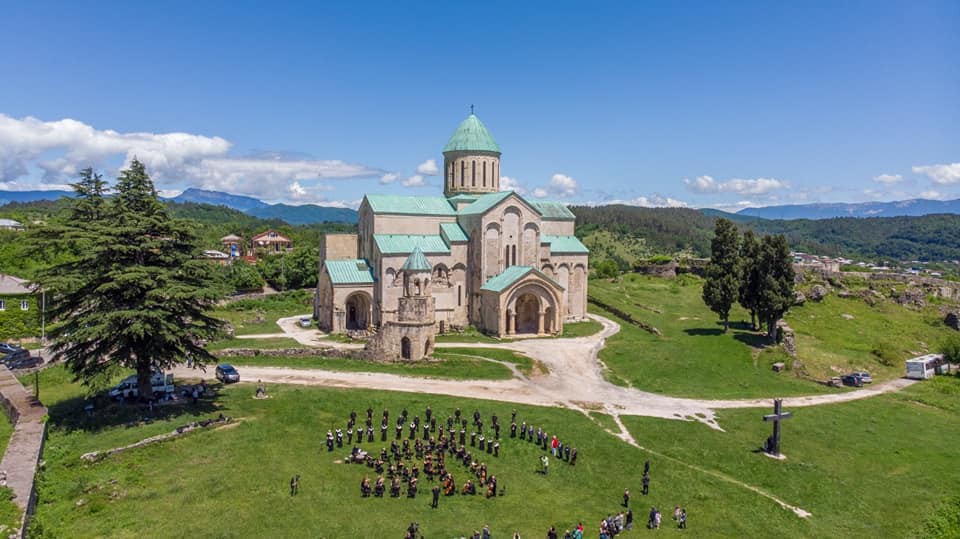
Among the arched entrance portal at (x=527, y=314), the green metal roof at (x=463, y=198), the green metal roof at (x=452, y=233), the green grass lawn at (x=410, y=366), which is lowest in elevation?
the green grass lawn at (x=410, y=366)

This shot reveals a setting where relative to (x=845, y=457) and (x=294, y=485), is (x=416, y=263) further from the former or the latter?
(x=845, y=457)

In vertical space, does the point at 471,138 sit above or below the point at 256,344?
above

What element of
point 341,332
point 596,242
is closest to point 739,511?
point 341,332

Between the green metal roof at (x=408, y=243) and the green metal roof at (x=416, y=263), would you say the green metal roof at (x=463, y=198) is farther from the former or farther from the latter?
the green metal roof at (x=416, y=263)

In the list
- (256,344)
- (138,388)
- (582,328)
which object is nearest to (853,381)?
(582,328)

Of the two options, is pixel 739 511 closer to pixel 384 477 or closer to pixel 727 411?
pixel 727 411

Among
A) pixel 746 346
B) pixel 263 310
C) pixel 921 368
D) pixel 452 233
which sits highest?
pixel 452 233

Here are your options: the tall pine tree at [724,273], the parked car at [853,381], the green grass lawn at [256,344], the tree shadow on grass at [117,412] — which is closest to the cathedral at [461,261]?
the green grass lawn at [256,344]
